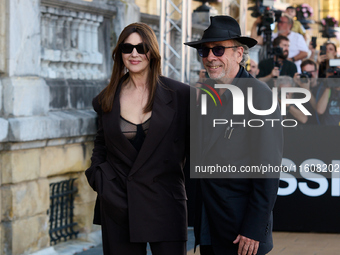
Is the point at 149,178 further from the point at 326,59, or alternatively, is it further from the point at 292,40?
the point at 292,40

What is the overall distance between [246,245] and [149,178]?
0.70 metres

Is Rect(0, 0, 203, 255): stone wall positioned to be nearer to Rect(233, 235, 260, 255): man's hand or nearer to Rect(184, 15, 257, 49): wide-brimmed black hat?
Rect(184, 15, 257, 49): wide-brimmed black hat

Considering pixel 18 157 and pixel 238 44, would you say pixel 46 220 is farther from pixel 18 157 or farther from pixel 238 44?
pixel 238 44

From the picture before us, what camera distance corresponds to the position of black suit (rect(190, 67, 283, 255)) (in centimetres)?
368

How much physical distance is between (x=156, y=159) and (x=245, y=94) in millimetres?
681

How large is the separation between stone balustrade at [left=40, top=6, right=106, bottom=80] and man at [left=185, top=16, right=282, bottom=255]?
3092 millimetres

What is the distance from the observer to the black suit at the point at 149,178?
403 cm

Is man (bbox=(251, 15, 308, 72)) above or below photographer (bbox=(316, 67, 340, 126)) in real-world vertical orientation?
above

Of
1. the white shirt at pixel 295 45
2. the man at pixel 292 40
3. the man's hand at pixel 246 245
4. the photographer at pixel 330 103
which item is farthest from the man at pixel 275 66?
the man's hand at pixel 246 245

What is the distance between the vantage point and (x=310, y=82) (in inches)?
380

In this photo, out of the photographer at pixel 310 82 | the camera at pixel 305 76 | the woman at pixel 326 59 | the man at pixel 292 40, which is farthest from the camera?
the man at pixel 292 40

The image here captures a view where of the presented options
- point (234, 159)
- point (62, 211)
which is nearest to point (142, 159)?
point (234, 159)

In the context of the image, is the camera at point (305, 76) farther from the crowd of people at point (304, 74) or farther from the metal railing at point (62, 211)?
the metal railing at point (62, 211)

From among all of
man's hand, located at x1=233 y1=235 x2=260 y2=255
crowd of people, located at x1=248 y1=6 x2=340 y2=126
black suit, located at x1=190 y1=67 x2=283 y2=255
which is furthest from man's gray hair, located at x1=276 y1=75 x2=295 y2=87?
man's hand, located at x1=233 y1=235 x2=260 y2=255
